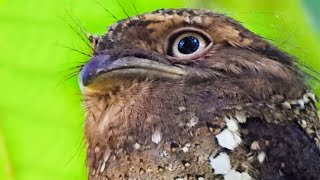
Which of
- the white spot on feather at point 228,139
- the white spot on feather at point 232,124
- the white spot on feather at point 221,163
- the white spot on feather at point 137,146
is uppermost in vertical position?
the white spot on feather at point 232,124

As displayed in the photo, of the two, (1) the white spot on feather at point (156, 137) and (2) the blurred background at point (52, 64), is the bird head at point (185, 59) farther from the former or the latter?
(2) the blurred background at point (52, 64)

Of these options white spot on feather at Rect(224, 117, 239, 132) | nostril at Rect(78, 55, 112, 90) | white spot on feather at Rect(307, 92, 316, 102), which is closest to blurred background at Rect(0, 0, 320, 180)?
white spot on feather at Rect(307, 92, 316, 102)

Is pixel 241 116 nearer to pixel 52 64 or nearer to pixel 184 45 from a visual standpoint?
pixel 184 45

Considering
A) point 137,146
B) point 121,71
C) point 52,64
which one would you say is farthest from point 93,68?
point 52,64

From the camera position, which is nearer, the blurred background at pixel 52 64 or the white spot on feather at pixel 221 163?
the white spot on feather at pixel 221 163

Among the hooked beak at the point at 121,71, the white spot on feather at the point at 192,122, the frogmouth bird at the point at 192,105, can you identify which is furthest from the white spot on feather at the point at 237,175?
the hooked beak at the point at 121,71

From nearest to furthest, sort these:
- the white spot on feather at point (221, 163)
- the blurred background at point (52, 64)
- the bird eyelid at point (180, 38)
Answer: the white spot on feather at point (221, 163)
the bird eyelid at point (180, 38)
the blurred background at point (52, 64)

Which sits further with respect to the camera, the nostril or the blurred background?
the blurred background

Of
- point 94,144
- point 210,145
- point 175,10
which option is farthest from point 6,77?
point 210,145

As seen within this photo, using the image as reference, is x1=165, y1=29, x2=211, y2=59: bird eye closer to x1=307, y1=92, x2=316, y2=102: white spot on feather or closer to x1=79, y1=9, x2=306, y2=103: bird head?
x1=79, y1=9, x2=306, y2=103: bird head
